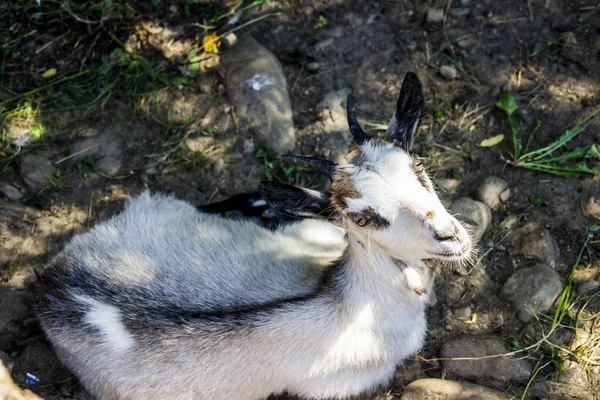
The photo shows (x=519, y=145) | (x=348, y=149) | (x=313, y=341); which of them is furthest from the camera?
(x=348, y=149)

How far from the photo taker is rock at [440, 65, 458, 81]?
4539 millimetres

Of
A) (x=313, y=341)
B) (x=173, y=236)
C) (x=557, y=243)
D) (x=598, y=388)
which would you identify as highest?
(x=173, y=236)

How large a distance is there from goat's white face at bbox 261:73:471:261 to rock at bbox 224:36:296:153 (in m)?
1.30

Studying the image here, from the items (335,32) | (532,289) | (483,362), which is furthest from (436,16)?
(483,362)

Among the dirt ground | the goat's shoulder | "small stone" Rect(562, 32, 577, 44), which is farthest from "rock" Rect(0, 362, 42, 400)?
"small stone" Rect(562, 32, 577, 44)

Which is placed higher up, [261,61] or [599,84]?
[261,61]

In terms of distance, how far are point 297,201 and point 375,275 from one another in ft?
2.02

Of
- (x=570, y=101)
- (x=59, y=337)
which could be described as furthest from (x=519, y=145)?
(x=59, y=337)

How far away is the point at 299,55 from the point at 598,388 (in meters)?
3.09

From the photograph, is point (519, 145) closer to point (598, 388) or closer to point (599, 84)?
point (599, 84)

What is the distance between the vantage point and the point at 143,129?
4.76 m

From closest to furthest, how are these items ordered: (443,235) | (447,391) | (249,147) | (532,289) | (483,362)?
(443,235), (447,391), (483,362), (532,289), (249,147)

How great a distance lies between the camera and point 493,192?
419cm

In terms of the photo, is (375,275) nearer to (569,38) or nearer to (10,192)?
(569,38)
